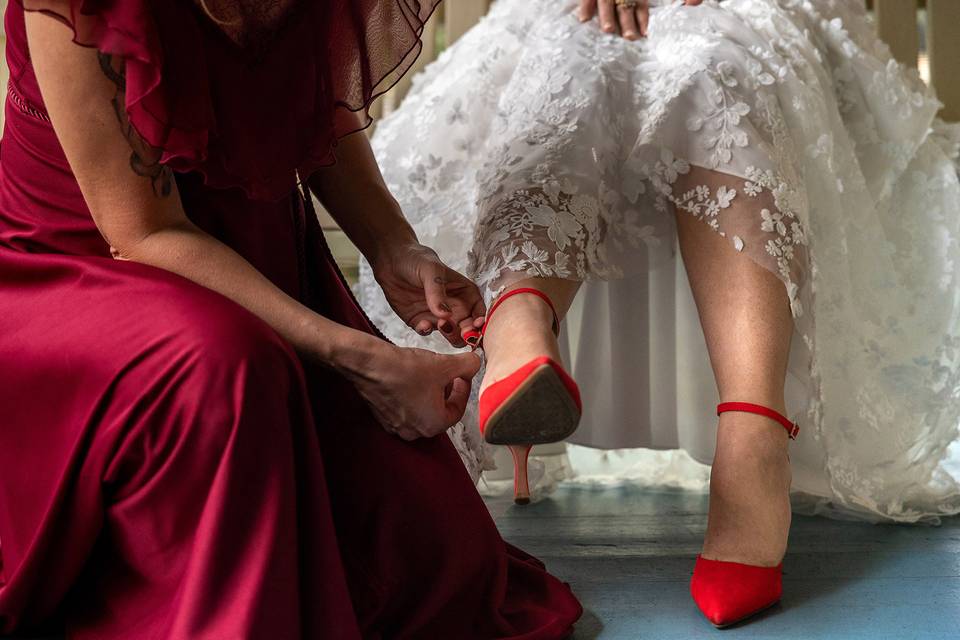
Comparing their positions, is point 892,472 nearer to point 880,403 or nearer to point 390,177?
point 880,403

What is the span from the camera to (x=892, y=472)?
1.42 m

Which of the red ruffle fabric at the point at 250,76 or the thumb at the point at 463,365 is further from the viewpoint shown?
the thumb at the point at 463,365

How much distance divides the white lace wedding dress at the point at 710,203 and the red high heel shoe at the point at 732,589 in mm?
242

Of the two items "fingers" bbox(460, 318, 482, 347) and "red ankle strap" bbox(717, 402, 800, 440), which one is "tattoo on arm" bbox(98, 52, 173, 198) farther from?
"red ankle strap" bbox(717, 402, 800, 440)

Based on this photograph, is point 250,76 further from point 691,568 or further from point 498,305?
point 691,568

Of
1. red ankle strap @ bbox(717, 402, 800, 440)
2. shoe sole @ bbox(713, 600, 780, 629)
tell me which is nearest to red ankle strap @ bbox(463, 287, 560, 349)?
red ankle strap @ bbox(717, 402, 800, 440)

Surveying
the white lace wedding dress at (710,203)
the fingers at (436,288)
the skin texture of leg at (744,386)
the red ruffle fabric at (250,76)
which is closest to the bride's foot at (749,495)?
the skin texture of leg at (744,386)

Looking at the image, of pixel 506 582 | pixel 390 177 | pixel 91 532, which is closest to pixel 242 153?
pixel 91 532

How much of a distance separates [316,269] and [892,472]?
837 millimetres

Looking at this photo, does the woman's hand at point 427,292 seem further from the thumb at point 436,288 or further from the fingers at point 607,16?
the fingers at point 607,16

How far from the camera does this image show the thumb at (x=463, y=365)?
98 cm

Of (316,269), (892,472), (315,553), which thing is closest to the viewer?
(315,553)

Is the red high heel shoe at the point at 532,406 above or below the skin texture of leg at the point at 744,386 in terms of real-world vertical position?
above

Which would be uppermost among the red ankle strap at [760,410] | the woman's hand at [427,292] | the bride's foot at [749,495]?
the woman's hand at [427,292]
